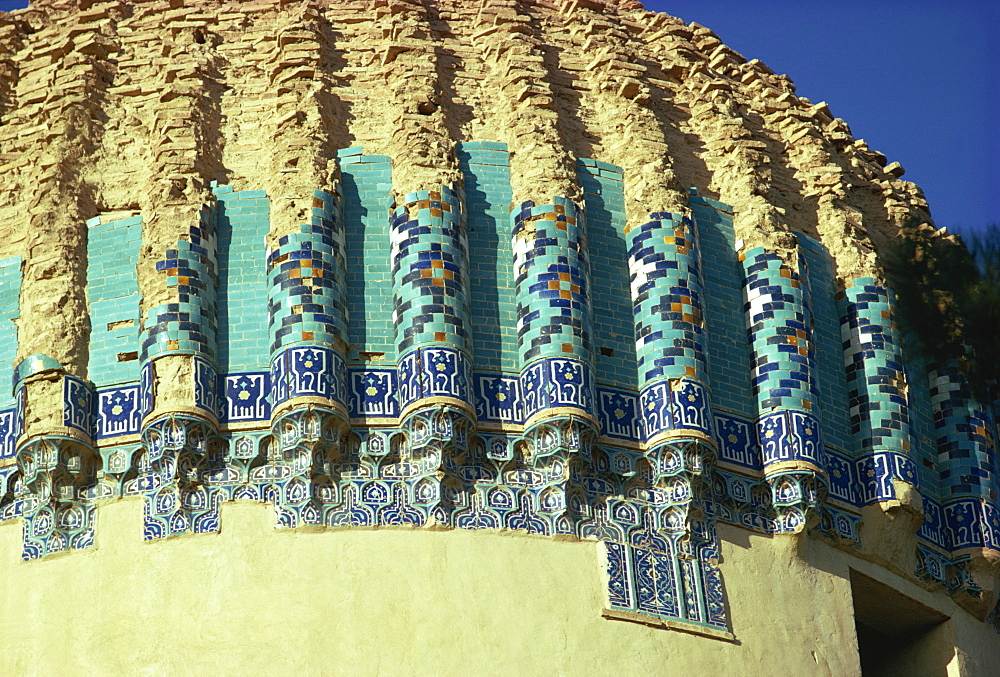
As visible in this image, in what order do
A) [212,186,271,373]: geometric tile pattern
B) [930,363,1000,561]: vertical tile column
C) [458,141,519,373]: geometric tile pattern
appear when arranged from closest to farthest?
[212,186,271,373]: geometric tile pattern
[458,141,519,373]: geometric tile pattern
[930,363,1000,561]: vertical tile column

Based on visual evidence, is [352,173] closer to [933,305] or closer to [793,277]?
[793,277]

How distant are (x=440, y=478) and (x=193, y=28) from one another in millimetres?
3453

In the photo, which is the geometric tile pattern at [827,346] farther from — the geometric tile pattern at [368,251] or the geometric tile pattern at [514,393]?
the geometric tile pattern at [368,251]

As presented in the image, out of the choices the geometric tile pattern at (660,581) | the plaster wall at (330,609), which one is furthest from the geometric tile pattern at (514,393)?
the plaster wall at (330,609)

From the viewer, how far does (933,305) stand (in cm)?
1157

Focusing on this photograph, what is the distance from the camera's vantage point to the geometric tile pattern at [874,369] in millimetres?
10836

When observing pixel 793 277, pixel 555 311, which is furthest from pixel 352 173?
pixel 793 277

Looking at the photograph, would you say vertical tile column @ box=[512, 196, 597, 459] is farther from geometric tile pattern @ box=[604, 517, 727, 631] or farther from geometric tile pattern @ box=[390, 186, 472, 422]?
geometric tile pattern @ box=[604, 517, 727, 631]

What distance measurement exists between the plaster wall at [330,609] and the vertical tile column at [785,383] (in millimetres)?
670

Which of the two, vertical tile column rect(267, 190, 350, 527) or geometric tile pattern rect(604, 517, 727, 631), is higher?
vertical tile column rect(267, 190, 350, 527)

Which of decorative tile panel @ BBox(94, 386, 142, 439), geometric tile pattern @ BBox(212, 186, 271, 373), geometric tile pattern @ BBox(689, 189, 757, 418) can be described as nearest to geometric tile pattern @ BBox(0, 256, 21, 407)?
decorative tile panel @ BBox(94, 386, 142, 439)

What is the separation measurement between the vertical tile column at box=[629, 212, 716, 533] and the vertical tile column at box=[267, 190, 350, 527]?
5.11 ft

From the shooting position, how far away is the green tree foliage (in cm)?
1149

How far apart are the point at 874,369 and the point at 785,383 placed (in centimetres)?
74
